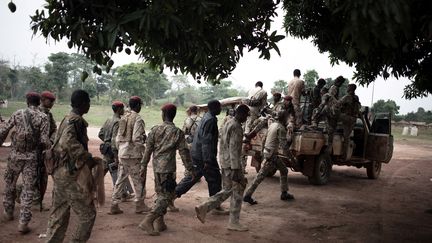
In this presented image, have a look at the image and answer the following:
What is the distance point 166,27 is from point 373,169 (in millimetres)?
9795

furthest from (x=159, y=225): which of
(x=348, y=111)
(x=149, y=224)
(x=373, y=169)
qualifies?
(x=373, y=169)

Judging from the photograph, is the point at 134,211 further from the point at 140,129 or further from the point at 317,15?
the point at 317,15

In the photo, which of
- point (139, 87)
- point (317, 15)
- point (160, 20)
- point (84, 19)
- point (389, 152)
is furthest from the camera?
point (139, 87)

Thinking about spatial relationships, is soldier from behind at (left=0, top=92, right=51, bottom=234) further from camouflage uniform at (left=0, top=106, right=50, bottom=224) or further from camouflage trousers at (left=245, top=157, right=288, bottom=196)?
camouflage trousers at (left=245, top=157, right=288, bottom=196)

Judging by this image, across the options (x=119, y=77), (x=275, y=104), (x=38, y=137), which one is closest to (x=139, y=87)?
(x=119, y=77)

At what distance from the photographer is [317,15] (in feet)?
18.8

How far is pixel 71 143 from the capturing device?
3.91 meters

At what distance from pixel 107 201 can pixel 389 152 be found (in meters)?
7.43

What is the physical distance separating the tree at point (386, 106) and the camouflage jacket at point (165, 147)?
40.4 meters

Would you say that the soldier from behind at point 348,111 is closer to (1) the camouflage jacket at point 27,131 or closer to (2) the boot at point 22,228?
(1) the camouflage jacket at point 27,131

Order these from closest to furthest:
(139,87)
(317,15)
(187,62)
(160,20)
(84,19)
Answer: (160,20), (84,19), (187,62), (317,15), (139,87)

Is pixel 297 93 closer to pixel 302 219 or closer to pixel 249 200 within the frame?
pixel 249 200

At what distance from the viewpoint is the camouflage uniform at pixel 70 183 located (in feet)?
12.8

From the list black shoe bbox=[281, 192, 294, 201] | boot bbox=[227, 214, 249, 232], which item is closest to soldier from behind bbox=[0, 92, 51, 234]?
boot bbox=[227, 214, 249, 232]
